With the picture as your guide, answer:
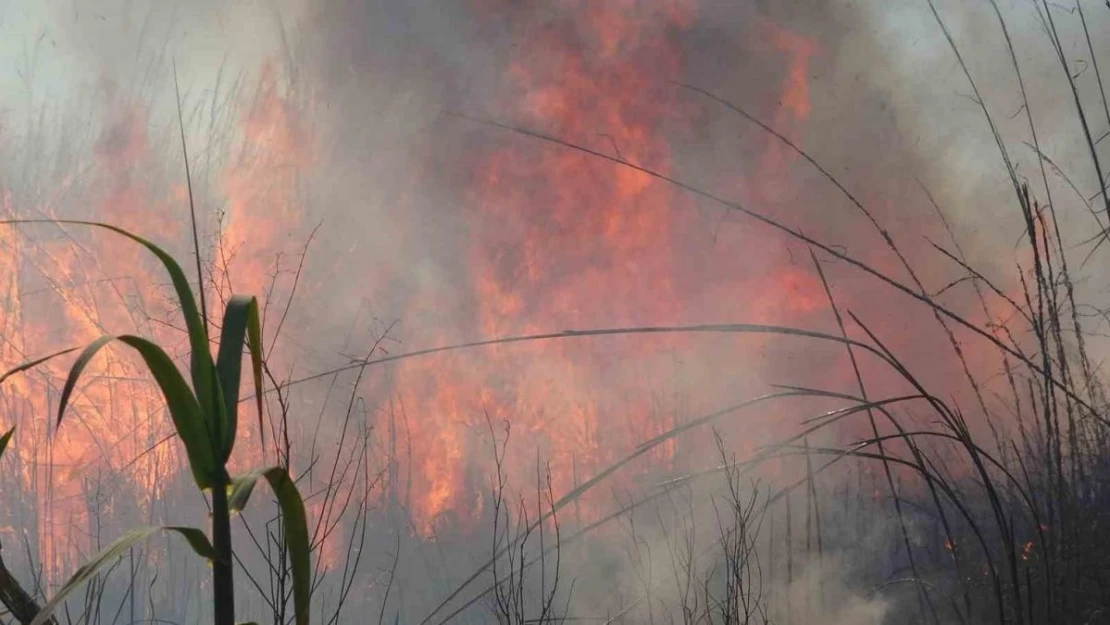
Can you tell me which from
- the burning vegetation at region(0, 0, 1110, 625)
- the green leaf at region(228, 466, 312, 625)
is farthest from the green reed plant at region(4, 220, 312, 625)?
the burning vegetation at region(0, 0, 1110, 625)

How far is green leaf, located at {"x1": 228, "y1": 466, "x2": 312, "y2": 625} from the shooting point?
2.55 feet

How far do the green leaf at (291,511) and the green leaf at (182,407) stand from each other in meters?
0.04

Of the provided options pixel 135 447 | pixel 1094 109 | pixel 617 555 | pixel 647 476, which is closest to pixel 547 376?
pixel 647 476

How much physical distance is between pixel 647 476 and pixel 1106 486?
34.4 ft

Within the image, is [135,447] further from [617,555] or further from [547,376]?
[617,555]

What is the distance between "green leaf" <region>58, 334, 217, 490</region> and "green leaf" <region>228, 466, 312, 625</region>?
39 mm

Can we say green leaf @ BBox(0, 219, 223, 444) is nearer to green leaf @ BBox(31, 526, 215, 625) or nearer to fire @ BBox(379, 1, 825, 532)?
green leaf @ BBox(31, 526, 215, 625)

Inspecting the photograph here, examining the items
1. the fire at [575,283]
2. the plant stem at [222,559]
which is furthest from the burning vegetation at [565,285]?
the plant stem at [222,559]

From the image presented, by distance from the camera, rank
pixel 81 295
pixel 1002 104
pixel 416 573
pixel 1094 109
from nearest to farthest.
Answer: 1. pixel 1094 109
2. pixel 1002 104
3. pixel 81 295
4. pixel 416 573

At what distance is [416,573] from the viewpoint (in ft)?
53.2

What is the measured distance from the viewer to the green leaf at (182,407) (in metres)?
0.76

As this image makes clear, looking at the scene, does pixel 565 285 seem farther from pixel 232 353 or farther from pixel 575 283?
pixel 232 353

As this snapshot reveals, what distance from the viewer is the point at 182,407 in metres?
0.79

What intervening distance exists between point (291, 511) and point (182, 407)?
129 mm
